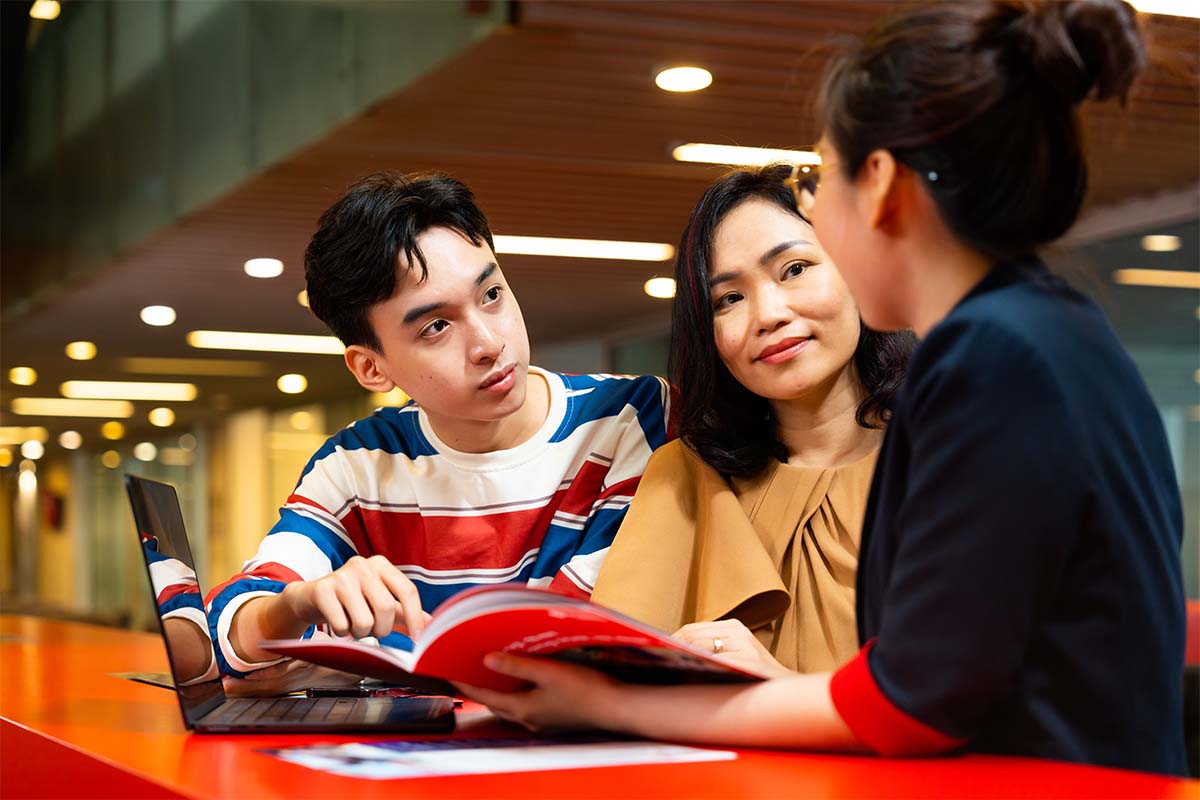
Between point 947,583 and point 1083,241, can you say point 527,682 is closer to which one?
point 947,583

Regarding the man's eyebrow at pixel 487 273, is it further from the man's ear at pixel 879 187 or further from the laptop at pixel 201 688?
the man's ear at pixel 879 187

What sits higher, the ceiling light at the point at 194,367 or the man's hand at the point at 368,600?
the ceiling light at the point at 194,367

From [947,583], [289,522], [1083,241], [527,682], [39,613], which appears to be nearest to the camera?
[947,583]

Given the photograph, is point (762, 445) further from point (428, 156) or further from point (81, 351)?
point (81, 351)

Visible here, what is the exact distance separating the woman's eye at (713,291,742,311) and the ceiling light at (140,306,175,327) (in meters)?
8.19

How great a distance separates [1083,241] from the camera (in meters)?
6.81

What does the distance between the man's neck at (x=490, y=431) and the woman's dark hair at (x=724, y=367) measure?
10.8 inches

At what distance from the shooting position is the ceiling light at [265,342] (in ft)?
35.5

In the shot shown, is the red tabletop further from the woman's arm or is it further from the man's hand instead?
the man's hand

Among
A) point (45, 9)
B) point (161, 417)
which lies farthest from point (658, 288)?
point (161, 417)

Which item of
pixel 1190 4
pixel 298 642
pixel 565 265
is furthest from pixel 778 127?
pixel 298 642

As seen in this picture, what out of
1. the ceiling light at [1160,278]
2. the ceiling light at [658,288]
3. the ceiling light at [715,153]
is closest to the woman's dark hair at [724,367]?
the ceiling light at [715,153]

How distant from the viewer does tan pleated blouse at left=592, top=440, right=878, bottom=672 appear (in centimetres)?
175

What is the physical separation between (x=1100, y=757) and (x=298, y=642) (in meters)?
0.75
